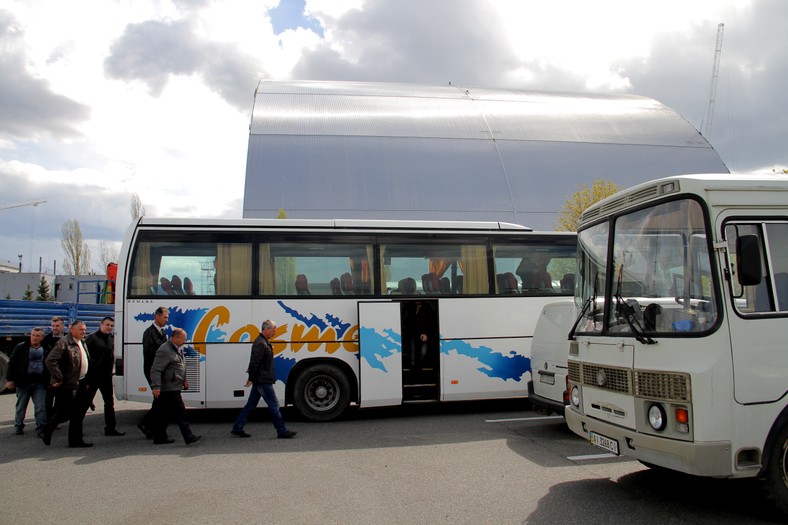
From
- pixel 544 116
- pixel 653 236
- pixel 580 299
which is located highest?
pixel 544 116

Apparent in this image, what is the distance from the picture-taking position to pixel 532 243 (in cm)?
1173

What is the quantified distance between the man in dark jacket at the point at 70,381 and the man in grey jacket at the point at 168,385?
102 cm

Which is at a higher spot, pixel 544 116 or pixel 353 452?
pixel 544 116

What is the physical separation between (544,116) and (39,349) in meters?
38.3

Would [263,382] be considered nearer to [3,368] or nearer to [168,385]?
[168,385]

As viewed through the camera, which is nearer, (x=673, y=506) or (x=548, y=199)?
(x=673, y=506)

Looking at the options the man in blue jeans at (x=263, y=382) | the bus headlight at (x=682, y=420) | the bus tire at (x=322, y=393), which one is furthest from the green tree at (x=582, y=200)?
the bus headlight at (x=682, y=420)

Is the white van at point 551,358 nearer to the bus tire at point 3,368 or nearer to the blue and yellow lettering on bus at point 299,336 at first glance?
the blue and yellow lettering on bus at point 299,336

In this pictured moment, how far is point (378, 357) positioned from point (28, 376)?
5.66 m

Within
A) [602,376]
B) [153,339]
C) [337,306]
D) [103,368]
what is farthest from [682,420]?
[103,368]

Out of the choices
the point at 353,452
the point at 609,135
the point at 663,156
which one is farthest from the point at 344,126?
the point at 353,452

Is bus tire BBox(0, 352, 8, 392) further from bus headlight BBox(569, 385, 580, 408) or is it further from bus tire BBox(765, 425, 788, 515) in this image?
bus tire BBox(765, 425, 788, 515)

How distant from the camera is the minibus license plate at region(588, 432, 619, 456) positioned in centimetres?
561

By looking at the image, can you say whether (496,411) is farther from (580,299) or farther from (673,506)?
(673,506)
